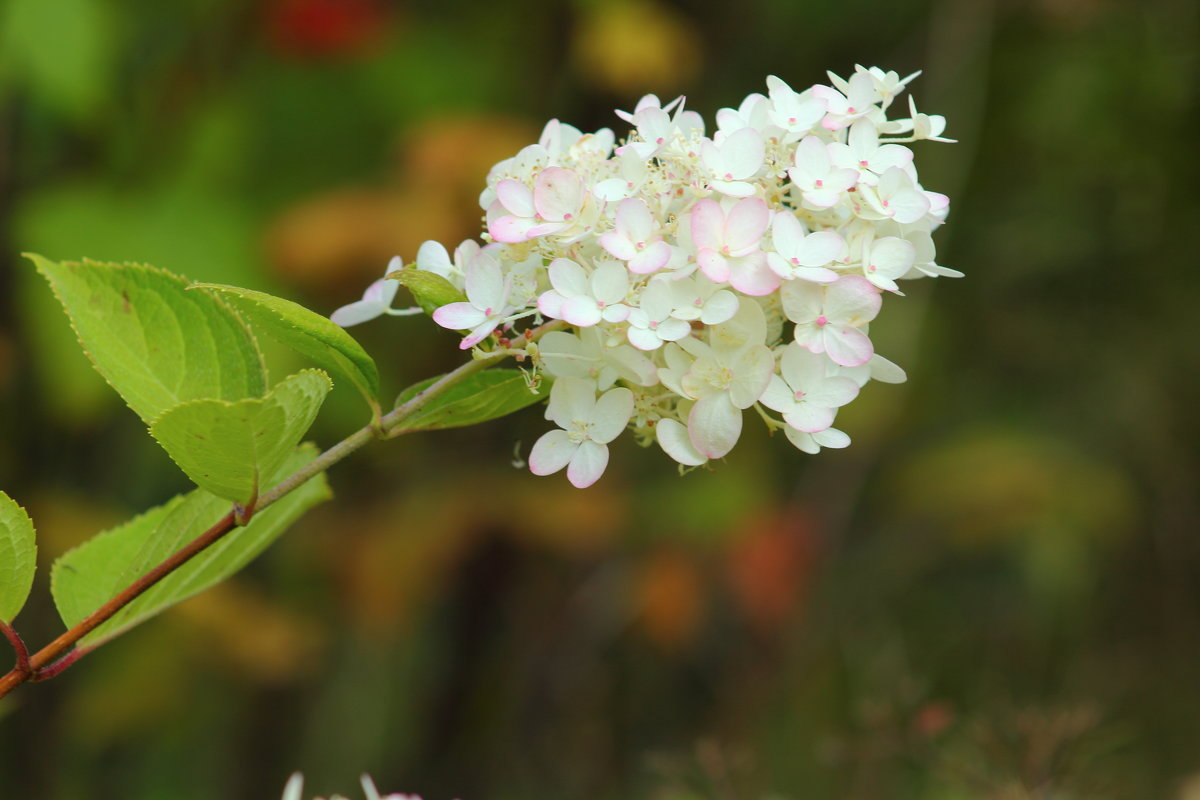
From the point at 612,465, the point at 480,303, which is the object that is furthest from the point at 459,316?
the point at 612,465

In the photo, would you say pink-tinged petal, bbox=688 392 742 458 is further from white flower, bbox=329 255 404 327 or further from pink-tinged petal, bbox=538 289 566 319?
white flower, bbox=329 255 404 327

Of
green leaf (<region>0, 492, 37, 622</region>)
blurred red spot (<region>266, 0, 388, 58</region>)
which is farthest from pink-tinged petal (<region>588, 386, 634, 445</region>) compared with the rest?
blurred red spot (<region>266, 0, 388, 58</region>)

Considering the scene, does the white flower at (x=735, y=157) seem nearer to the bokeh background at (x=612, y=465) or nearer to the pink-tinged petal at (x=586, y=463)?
the pink-tinged petal at (x=586, y=463)

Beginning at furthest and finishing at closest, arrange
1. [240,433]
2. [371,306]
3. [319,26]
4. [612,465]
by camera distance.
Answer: [612,465] → [319,26] → [371,306] → [240,433]

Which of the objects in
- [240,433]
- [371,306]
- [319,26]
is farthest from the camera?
[319,26]

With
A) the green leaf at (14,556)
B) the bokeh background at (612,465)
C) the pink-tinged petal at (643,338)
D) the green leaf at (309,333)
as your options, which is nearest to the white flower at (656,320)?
the pink-tinged petal at (643,338)

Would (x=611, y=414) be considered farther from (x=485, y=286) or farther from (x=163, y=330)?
(x=163, y=330)

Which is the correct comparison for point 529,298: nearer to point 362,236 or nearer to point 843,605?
point 362,236
